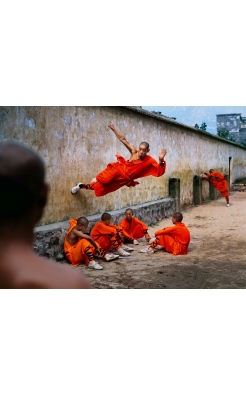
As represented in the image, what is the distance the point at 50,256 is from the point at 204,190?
20.8 ft

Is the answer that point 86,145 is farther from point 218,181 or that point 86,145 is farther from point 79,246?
point 218,181

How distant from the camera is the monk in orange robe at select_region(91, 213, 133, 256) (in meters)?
5.36

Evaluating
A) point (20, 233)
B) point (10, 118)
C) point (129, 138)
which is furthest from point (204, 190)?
point (20, 233)

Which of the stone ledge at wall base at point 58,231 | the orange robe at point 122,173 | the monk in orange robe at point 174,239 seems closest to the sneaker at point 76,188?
the orange robe at point 122,173

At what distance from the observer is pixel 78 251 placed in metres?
4.81

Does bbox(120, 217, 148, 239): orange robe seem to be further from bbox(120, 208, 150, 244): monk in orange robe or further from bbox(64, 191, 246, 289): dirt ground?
bbox(64, 191, 246, 289): dirt ground

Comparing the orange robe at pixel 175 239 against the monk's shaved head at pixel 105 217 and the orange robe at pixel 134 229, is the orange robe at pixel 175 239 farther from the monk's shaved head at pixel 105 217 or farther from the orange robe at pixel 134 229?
the monk's shaved head at pixel 105 217

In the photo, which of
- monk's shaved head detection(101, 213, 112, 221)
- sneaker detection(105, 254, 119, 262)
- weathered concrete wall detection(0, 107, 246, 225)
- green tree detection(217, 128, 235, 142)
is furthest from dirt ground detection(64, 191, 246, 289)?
green tree detection(217, 128, 235, 142)

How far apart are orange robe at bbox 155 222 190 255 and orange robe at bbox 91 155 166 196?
2.70 feet

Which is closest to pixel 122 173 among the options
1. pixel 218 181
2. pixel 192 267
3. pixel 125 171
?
pixel 125 171

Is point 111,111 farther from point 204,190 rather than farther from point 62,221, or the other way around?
point 204,190

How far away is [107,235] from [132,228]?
0.84 metres

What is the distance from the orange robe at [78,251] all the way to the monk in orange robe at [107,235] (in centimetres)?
49

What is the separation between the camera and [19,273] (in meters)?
1.21
